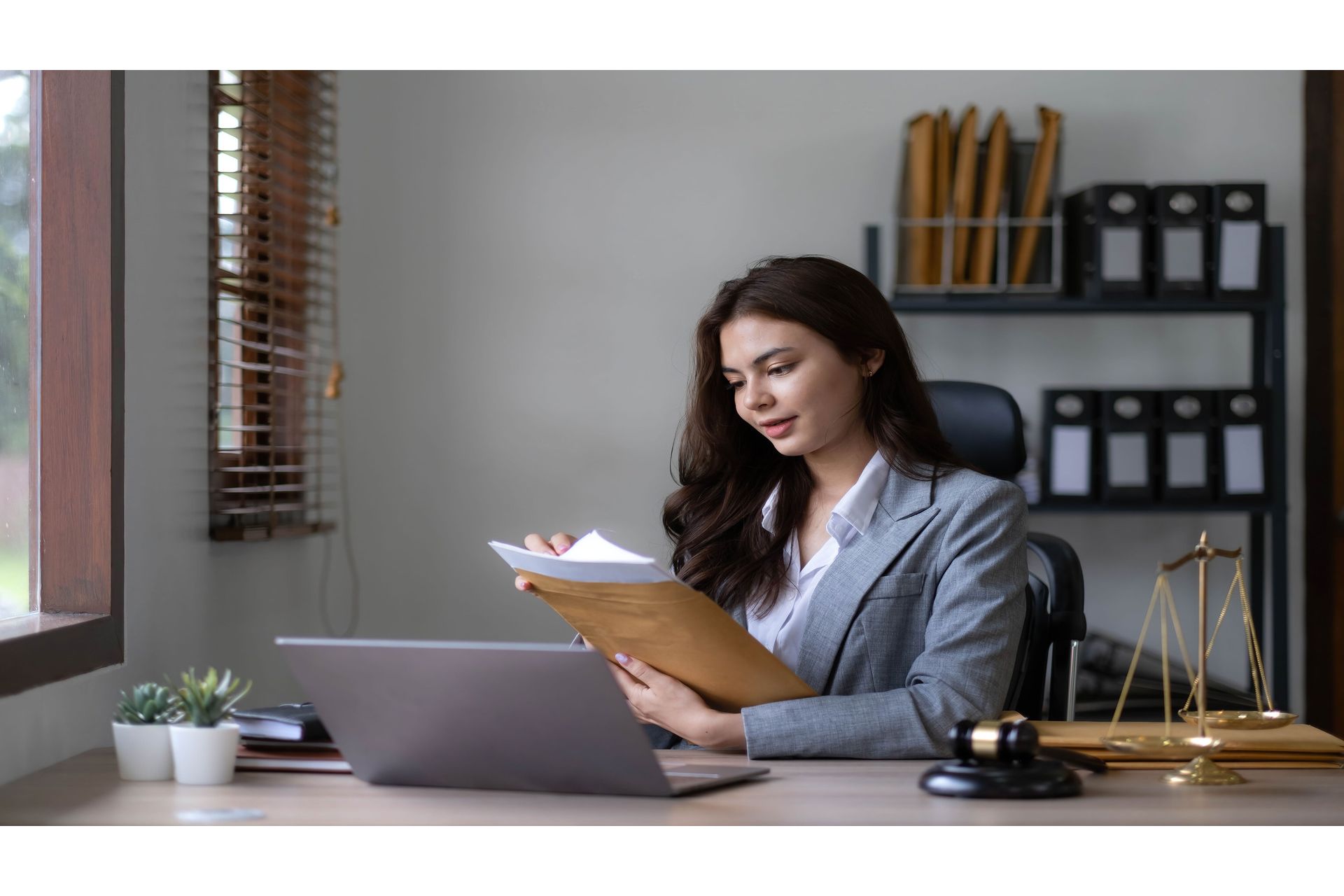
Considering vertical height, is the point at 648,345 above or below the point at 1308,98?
below

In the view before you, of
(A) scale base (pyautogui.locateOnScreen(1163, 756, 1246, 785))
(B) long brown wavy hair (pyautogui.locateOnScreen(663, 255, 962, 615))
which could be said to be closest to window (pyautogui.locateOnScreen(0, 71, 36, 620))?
(B) long brown wavy hair (pyautogui.locateOnScreen(663, 255, 962, 615))

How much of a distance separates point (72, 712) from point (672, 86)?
7.33 feet

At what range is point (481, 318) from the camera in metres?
3.18

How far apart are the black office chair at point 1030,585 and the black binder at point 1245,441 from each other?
1.25 meters

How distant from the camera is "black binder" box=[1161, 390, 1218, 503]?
2973mm

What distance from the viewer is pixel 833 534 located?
1.67 meters

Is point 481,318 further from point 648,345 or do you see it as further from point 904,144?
point 904,144

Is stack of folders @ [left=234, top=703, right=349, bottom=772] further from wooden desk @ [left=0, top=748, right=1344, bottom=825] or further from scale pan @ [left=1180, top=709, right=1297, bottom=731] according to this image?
scale pan @ [left=1180, top=709, right=1297, bottom=731]

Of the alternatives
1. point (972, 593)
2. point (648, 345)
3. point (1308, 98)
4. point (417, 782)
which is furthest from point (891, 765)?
point (1308, 98)

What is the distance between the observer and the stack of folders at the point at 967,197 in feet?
9.77

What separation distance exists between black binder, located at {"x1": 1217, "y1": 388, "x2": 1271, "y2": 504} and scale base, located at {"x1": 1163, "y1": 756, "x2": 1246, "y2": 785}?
196cm

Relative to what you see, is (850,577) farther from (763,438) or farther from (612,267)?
(612,267)

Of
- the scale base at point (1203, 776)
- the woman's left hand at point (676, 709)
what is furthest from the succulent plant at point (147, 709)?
the scale base at point (1203, 776)

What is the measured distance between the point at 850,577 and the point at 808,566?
0.17m
